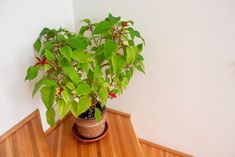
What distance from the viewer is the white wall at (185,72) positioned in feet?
3.76

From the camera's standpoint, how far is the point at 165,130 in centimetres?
159

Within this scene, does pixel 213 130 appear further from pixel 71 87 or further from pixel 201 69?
pixel 71 87

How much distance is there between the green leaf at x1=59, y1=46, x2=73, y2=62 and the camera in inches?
38.5

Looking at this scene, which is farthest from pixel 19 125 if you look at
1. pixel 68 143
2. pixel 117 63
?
pixel 117 63

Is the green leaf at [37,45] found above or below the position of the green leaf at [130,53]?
above

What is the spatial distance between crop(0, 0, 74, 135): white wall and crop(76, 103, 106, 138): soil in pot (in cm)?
33

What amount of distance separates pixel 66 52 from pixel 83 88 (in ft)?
0.71

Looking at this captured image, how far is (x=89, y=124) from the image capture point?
4.17 feet

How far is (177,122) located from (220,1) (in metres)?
0.87

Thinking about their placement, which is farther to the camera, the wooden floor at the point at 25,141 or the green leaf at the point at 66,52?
the wooden floor at the point at 25,141

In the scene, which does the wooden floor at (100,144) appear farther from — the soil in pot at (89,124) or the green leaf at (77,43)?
the green leaf at (77,43)

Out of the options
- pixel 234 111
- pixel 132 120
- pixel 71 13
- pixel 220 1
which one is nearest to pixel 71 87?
pixel 71 13

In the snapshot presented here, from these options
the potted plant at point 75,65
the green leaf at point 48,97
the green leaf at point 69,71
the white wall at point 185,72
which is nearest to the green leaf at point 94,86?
the potted plant at point 75,65

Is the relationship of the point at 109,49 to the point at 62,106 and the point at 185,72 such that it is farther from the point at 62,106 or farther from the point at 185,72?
the point at 185,72
